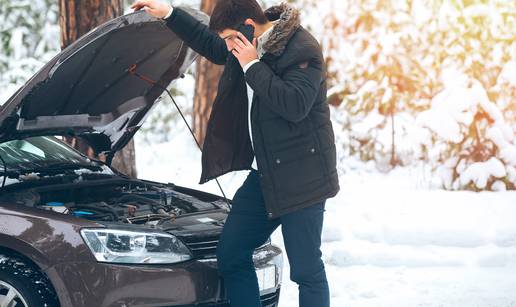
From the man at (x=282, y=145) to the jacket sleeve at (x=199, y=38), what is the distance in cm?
62

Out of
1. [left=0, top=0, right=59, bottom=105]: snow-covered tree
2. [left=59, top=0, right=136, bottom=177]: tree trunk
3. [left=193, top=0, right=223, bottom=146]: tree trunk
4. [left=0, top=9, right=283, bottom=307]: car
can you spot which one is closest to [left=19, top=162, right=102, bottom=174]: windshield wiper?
[left=0, top=9, right=283, bottom=307]: car

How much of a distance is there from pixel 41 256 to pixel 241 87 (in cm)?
128

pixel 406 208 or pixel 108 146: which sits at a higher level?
pixel 108 146

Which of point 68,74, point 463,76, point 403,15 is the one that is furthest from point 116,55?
point 403,15

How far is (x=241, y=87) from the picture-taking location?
4.39 metres

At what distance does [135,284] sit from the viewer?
3.96 m

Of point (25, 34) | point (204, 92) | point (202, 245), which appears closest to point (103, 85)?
point (202, 245)

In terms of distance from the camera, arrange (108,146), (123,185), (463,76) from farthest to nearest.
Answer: (463,76) → (108,146) → (123,185)

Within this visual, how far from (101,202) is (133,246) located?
0.92 m

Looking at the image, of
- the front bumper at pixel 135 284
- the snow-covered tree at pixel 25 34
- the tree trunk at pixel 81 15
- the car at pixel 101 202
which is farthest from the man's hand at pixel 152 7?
the snow-covered tree at pixel 25 34

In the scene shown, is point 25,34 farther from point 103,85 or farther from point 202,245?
point 202,245

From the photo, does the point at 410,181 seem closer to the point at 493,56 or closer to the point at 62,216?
the point at 493,56

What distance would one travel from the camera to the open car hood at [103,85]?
173 inches

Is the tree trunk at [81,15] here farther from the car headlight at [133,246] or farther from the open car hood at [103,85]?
the car headlight at [133,246]
